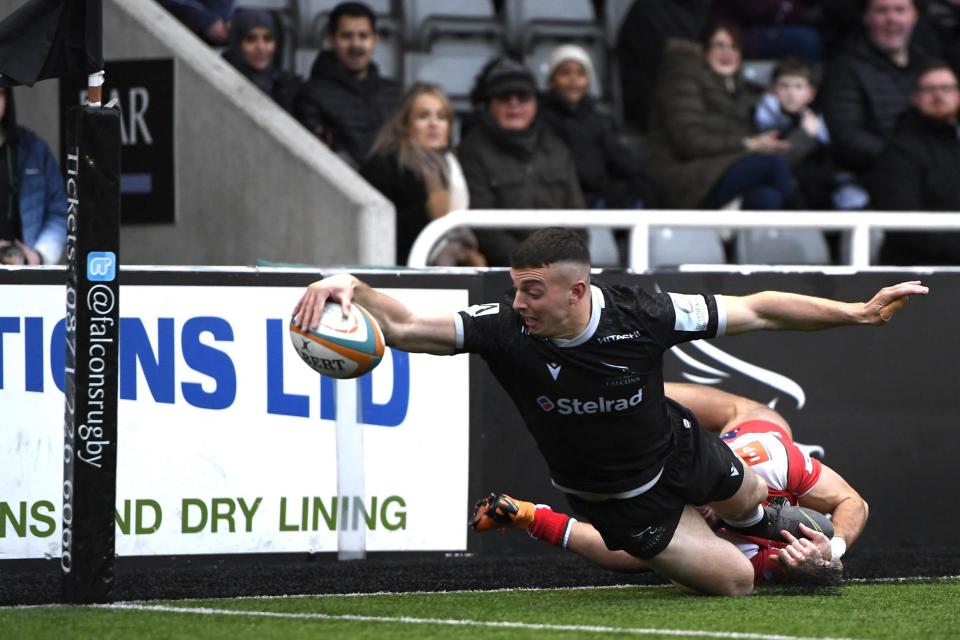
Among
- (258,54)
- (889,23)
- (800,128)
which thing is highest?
(889,23)

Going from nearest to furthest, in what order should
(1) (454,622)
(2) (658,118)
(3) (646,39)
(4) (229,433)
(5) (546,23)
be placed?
(1) (454,622) → (4) (229,433) → (2) (658,118) → (3) (646,39) → (5) (546,23)

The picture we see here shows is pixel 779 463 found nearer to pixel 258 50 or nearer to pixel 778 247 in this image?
→ pixel 778 247

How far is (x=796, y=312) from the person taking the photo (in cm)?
700

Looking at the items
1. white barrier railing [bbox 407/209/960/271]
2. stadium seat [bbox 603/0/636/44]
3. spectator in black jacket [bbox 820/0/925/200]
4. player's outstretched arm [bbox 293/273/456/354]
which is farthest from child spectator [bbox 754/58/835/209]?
player's outstretched arm [bbox 293/273/456/354]

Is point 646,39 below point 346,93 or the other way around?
the other way around

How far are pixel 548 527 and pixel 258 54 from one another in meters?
4.74

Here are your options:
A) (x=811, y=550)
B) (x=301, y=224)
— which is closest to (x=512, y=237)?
(x=301, y=224)

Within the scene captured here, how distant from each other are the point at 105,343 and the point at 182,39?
4.18 metres

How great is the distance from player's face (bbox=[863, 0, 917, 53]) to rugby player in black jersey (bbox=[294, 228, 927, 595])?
6012 mm

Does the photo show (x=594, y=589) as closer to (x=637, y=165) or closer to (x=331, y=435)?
(x=331, y=435)

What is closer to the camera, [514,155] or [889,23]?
[514,155]

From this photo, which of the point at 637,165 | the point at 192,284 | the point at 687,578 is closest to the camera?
the point at 687,578

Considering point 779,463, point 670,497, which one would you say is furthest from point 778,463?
point 670,497

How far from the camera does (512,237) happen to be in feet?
33.7
